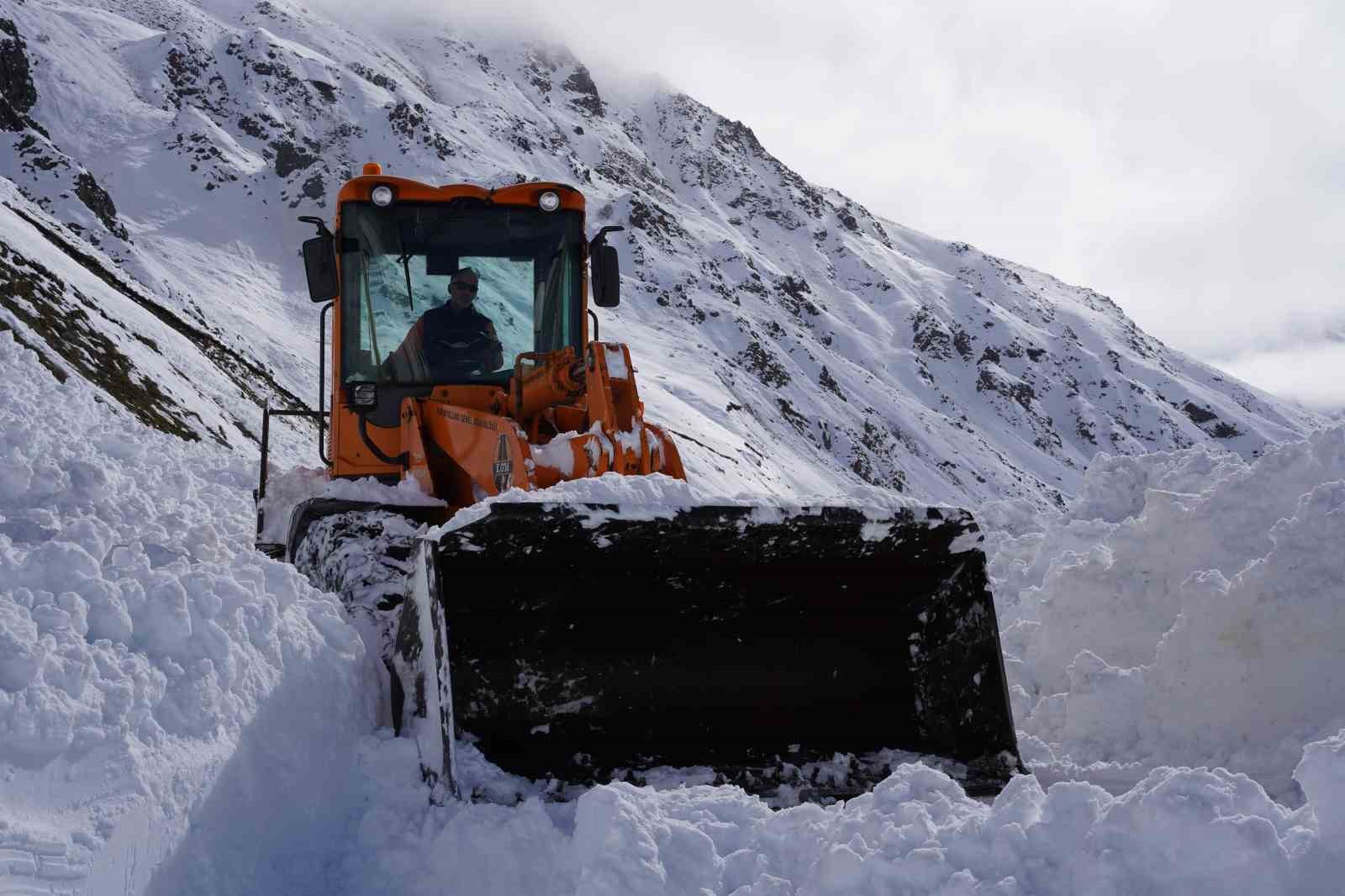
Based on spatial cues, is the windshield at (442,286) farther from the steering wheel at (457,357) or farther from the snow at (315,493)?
the snow at (315,493)

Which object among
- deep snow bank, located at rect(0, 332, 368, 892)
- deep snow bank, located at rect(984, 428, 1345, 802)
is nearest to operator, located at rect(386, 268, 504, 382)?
deep snow bank, located at rect(0, 332, 368, 892)

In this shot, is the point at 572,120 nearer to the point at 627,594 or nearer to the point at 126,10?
the point at 126,10

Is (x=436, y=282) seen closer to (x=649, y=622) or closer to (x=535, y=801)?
(x=649, y=622)

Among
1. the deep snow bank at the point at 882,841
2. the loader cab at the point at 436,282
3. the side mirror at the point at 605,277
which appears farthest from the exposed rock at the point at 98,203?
the deep snow bank at the point at 882,841

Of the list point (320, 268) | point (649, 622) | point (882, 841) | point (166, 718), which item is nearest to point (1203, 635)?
point (649, 622)

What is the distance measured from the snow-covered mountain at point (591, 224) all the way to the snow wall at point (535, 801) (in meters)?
11.5

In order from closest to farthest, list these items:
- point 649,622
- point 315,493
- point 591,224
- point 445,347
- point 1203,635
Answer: point 649,622 < point 1203,635 < point 445,347 < point 315,493 < point 591,224

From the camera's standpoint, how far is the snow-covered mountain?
26.5m

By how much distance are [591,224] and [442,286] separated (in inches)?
3091

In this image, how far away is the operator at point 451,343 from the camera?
Answer: 5.72m

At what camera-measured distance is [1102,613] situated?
17.3ft

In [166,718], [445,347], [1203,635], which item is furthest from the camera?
[445,347]

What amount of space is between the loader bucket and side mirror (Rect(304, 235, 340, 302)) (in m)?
2.41

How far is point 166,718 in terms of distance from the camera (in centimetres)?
280
